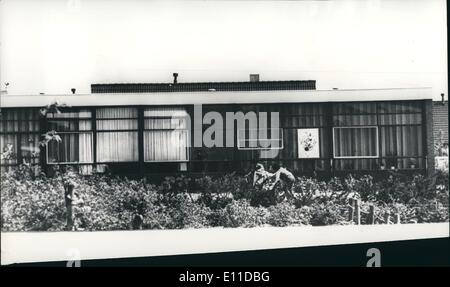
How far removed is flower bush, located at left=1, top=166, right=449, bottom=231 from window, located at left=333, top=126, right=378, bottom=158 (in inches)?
9.9

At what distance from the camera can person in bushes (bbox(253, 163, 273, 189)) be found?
6.40 metres

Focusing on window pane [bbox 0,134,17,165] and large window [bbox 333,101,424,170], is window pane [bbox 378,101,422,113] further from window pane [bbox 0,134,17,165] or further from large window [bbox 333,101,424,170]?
window pane [bbox 0,134,17,165]

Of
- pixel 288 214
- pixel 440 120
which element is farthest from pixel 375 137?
pixel 288 214

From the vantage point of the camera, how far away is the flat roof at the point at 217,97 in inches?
251

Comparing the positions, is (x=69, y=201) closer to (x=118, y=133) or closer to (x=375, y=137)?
(x=118, y=133)

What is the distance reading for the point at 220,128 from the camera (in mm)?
6289

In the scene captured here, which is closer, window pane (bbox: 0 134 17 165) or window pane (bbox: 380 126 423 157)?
window pane (bbox: 0 134 17 165)

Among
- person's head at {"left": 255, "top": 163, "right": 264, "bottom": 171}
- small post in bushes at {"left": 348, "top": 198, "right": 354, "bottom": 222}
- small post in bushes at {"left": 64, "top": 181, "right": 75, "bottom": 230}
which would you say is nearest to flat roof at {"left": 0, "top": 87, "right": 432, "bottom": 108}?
person's head at {"left": 255, "top": 163, "right": 264, "bottom": 171}

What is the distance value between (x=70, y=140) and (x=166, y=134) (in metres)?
0.96

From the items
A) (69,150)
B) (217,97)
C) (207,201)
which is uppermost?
(217,97)

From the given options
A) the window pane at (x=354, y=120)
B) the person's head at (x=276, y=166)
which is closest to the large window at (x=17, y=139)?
the person's head at (x=276, y=166)

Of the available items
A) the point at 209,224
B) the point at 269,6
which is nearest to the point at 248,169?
the point at 209,224
